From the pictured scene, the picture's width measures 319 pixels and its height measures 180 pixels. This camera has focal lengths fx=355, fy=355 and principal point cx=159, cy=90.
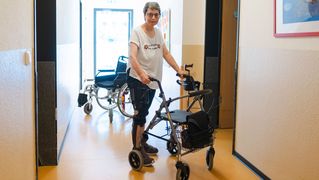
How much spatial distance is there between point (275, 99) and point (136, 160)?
1257 millimetres

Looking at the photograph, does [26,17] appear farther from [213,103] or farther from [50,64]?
[213,103]

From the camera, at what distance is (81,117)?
5281 mm

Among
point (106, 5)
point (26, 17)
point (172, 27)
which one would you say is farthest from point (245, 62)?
point (106, 5)

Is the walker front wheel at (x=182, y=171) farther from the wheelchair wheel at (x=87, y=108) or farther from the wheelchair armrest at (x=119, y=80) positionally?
the wheelchair wheel at (x=87, y=108)

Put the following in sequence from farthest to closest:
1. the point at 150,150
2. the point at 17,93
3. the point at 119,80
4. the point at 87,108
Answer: the point at 87,108, the point at 119,80, the point at 150,150, the point at 17,93

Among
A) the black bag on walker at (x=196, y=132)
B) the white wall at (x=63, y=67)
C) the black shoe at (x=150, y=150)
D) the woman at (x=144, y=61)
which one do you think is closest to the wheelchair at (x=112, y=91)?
the white wall at (x=63, y=67)

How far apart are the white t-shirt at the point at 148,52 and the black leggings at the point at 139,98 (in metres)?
0.07

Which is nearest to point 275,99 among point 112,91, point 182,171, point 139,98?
point 182,171

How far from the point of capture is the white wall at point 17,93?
5.70ft

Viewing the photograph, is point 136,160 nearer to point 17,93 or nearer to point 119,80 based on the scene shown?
point 17,93

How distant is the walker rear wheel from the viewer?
302 centimetres

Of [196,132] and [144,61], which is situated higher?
[144,61]

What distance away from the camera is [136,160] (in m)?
3.05

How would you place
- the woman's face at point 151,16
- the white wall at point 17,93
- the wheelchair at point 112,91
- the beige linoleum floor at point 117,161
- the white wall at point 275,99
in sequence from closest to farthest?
the white wall at point 17,93 < the white wall at point 275,99 < the beige linoleum floor at point 117,161 < the woman's face at point 151,16 < the wheelchair at point 112,91
